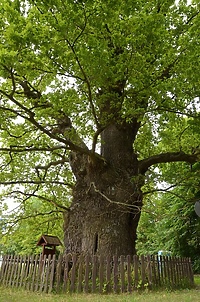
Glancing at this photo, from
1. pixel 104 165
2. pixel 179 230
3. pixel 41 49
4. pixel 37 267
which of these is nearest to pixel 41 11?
pixel 41 49

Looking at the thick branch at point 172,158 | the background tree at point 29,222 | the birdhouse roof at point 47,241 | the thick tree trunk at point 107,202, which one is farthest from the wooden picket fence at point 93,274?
the background tree at point 29,222

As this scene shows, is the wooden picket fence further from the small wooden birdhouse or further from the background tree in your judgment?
the background tree

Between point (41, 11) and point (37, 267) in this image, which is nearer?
point (41, 11)

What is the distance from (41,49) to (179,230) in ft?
46.8

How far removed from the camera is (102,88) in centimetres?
779

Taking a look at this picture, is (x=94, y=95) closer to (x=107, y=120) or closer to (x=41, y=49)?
(x=107, y=120)

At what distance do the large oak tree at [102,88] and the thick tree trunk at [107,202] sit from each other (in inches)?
1.1

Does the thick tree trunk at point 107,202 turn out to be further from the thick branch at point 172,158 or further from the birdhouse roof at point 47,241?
the birdhouse roof at point 47,241

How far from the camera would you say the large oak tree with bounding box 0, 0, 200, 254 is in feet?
18.5

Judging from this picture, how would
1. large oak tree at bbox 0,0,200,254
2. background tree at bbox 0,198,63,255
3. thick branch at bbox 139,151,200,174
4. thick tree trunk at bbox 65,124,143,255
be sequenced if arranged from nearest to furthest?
large oak tree at bbox 0,0,200,254
thick tree trunk at bbox 65,124,143,255
thick branch at bbox 139,151,200,174
background tree at bbox 0,198,63,255

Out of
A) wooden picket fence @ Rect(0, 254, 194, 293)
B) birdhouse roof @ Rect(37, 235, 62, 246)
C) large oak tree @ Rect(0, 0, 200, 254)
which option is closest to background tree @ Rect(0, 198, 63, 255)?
large oak tree @ Rect(0, 0, 200, 254)

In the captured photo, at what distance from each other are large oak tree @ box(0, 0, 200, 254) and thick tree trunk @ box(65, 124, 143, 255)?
1.1 inches

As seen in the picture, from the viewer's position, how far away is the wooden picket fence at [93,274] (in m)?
7.26

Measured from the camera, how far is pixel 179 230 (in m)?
17.4
